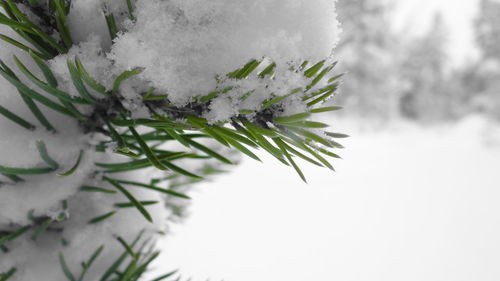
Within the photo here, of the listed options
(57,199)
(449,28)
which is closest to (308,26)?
(57,199)

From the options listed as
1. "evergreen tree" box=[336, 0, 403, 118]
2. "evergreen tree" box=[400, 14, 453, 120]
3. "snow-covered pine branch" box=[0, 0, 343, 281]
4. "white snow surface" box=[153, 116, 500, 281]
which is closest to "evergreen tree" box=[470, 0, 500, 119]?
"evergreen tree" box=[400, 14, 453, 120]

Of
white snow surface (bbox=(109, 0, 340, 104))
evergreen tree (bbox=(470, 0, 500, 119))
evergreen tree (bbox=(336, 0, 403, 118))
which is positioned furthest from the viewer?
evergreen tree (bbox=(470, 0, 500, 119))

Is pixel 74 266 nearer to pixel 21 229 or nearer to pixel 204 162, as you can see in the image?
pixel 21 229

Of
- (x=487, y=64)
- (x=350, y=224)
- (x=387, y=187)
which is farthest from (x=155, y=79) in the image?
(x=487, y=64)

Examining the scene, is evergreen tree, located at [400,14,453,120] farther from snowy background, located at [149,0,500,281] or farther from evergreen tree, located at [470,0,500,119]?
evergreen tree, located at [470,0,500,119]

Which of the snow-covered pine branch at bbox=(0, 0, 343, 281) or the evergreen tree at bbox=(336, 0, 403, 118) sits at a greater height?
the evergreen tree at bbox=(336, 0, 403, 118)

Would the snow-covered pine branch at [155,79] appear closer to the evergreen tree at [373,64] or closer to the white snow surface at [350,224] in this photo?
the white snow surface at [350,224]
